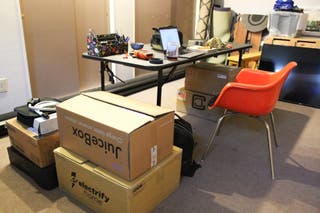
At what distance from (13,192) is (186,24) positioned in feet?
12.6

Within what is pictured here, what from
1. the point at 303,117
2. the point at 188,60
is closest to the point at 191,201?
the point at 188,60

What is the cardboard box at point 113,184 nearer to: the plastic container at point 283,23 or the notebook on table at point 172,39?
the notebook on table at point 172,39

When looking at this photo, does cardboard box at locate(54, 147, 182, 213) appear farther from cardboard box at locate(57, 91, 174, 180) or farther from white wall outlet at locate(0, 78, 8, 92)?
white wall outlet at locate(0, 78, 8, 92)

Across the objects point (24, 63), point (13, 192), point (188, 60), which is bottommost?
point (13, 192)

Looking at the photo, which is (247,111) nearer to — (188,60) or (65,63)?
(188,60)

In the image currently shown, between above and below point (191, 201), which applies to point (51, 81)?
above

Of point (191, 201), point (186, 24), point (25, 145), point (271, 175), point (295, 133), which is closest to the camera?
point (191, 201)

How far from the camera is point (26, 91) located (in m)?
2.71

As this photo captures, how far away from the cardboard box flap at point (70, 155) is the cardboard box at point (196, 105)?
60.6 inches

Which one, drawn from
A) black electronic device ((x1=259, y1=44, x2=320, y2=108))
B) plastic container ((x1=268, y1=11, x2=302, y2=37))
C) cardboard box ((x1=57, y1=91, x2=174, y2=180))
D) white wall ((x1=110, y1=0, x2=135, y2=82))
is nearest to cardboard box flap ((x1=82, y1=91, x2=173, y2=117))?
cardboard box ((x1=57, y1=91, x2=174, y2=180))

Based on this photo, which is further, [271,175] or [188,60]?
[188,60]

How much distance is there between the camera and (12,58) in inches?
99.2

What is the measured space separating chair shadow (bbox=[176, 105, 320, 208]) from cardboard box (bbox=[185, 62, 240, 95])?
34 centimetres

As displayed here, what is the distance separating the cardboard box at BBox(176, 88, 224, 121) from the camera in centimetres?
277
